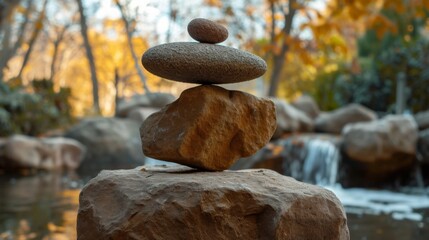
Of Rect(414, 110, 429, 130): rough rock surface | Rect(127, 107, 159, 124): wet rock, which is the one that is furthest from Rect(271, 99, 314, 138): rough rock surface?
Rect(127, 107, 159, 124): wet rock

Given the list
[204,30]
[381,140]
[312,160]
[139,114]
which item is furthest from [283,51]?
[139,114]

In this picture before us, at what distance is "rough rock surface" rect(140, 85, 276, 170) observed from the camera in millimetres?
3111

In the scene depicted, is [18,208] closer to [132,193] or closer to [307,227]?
[132,193]

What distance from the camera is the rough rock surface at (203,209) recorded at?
2.80 metres

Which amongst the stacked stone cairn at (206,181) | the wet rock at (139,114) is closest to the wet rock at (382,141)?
the wet rock at (139,114)

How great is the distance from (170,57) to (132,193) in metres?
0.78

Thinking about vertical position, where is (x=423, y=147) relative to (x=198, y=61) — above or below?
below

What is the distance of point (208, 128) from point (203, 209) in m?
0.54

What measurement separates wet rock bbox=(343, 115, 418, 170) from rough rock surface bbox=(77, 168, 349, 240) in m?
7.13

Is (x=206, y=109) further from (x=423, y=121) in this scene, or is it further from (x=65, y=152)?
(x=65, y=152)

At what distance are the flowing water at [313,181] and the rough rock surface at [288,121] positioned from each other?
55 centimetres

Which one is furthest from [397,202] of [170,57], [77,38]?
[77,38]

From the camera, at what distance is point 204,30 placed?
126 inches

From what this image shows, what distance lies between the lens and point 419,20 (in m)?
18.8
